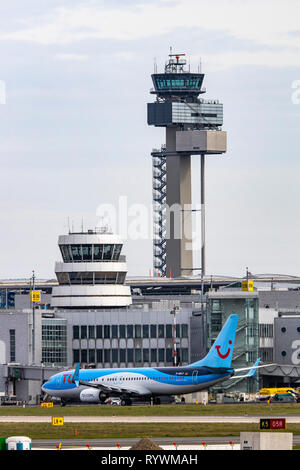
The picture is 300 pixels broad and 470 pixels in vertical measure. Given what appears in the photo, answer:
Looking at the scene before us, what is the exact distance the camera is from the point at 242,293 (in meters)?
171

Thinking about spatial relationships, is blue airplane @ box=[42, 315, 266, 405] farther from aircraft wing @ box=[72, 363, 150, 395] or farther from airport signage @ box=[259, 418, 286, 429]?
airport signage @ box=[259, 418, 286, 429]

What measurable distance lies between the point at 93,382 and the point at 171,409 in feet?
59.3

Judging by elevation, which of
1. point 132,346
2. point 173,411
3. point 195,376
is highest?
point 195,376

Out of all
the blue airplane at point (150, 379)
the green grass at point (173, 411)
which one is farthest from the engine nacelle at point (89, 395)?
the green grass at point (173, 411)

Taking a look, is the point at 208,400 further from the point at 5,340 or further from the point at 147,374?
the point at 5,340

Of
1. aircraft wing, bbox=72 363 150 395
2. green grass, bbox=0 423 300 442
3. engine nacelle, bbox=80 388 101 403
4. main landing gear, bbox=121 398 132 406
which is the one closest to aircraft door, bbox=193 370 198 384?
aircraft wing, bbox=72 363 150 395

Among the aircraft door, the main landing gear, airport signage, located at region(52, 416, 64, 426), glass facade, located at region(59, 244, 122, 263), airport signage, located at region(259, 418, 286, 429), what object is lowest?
the main landing gear

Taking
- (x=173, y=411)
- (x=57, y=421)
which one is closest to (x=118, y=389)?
(x=173, y=411)

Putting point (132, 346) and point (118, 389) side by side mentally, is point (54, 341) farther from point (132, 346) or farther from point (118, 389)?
point (118, 389)

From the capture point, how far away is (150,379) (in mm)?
133000

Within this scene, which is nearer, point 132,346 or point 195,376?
point 195,376

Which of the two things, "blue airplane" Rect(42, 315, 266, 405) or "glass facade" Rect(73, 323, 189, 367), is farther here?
"glass facade" Rect(73, 323, 189, 367)

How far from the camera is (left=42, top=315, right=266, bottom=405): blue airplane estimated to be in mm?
129250
